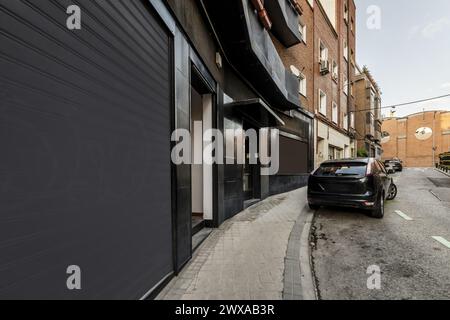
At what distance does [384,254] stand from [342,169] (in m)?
2.75

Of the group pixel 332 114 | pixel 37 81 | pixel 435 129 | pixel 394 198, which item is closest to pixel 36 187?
pixel 37 81

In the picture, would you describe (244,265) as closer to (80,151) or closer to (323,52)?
(80,151)

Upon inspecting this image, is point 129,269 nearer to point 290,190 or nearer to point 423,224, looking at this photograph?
point 423,224

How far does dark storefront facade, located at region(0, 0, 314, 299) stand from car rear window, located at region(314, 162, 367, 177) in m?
4.31

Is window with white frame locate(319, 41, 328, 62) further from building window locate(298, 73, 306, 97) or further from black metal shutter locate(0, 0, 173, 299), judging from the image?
black metal shutter locate(0, 0, 173, 299)

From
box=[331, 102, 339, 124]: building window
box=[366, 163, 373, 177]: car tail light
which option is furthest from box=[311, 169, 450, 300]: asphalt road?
box=[331, 102, 339, 124]: building window

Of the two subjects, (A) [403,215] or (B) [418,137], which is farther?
(B) [418,137]

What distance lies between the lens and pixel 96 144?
2.04 meters

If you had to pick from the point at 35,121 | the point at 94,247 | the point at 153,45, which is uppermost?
the point at 153,45

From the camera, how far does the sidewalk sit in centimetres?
286

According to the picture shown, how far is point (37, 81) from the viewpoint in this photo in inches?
61.9

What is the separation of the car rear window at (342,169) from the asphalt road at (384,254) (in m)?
1.21

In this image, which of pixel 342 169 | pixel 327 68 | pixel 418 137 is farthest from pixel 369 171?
pixel 418 137

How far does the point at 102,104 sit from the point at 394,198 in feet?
34.7
